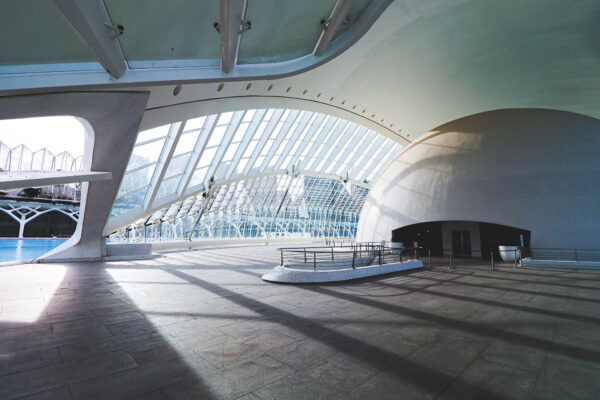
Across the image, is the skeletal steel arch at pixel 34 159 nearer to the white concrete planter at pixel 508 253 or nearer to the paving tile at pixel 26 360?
the paving tile at pixel 26 360

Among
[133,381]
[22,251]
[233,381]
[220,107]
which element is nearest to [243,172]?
[220,107]

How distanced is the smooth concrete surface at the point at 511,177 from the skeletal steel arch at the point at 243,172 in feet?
30.0

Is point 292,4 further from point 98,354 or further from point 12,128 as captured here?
point 12,128

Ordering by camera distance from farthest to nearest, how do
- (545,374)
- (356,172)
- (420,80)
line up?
(356,172), (420,80), (545,374)

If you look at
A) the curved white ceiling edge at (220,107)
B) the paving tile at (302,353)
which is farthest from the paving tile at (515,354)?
the curved white ceiling edge at (220,107)

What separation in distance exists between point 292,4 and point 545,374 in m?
6.57

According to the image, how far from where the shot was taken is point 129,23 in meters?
5.23

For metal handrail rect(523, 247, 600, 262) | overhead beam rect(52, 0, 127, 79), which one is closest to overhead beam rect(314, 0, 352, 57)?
overhead beam rect(52, 0, 127, 79)

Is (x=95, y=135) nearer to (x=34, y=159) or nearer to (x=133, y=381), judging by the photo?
(x=133, y=381)

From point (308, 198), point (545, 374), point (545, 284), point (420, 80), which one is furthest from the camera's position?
point (308, 198)

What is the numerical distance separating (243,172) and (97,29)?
66.4 feet

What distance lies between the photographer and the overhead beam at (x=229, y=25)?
4820mm

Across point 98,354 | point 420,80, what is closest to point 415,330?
point 98,354

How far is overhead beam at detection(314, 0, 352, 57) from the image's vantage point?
5441mm
